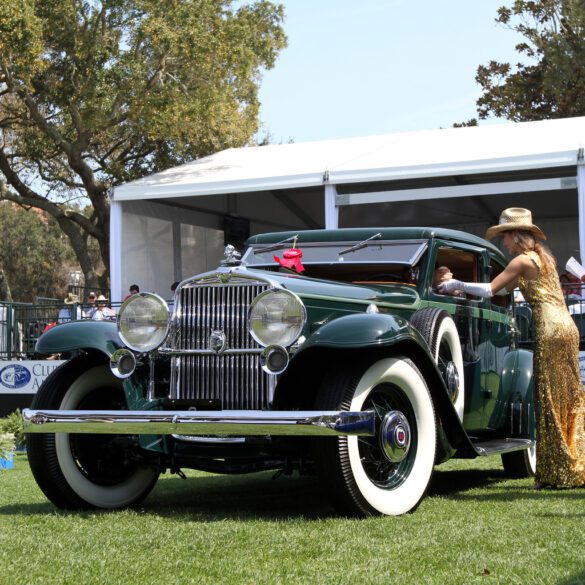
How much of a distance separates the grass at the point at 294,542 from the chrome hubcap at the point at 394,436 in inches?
13.1

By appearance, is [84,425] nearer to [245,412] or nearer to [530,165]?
[245,412]

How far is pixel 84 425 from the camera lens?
16.8 feet

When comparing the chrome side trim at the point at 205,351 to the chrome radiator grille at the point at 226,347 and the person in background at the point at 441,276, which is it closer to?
the chrome radiator grille at the point at 226,347

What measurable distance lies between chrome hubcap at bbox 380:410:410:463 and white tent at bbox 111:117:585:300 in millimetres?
9213

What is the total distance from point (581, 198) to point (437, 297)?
872cm

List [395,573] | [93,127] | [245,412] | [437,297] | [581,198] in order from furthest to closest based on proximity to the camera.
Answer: [93,127] → [581,198] → [437,297] → [245,412] → [395,573]

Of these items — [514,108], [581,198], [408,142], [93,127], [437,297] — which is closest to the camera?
[437,297]

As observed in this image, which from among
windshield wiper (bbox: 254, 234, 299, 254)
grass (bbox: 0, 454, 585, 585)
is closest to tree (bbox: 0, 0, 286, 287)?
windshield wiper (bbox: 254, 234, 299, 254)

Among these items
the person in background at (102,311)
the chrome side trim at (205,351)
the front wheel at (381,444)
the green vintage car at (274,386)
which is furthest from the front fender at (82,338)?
the person in background at (102,311)

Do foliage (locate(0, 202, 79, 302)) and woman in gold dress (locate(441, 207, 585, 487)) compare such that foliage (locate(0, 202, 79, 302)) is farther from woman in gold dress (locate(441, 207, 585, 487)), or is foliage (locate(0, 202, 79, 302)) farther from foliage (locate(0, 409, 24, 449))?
woman in gold dress (locate(441, 207, 585, 487))

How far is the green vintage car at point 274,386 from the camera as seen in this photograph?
15.9 feet

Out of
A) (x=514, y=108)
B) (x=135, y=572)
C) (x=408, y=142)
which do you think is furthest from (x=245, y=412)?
(x=514, y=108)

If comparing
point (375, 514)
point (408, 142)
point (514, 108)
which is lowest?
point (375, 514)

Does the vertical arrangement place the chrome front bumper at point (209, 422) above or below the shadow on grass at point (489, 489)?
above
